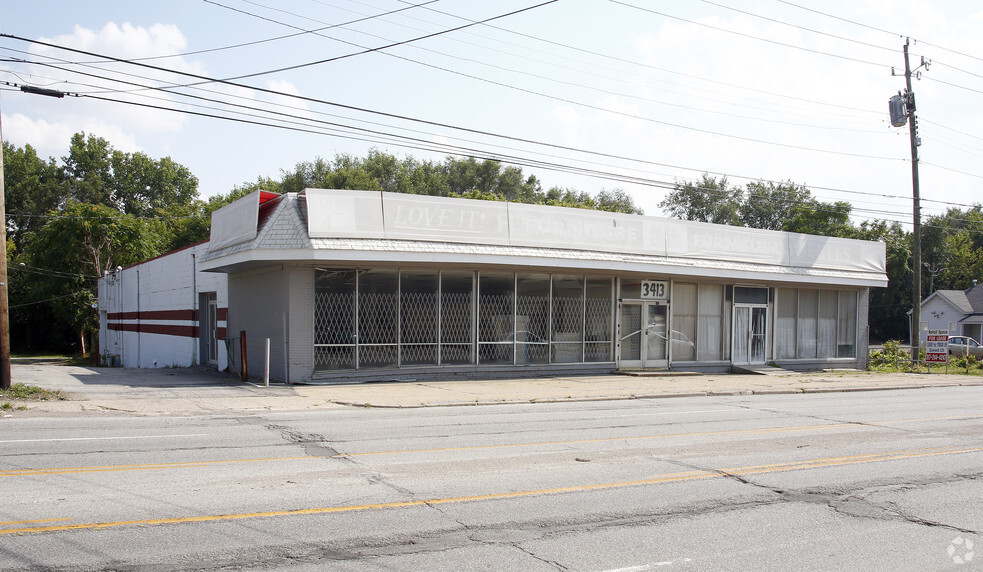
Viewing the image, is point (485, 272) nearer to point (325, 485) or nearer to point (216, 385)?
point (216, 385)

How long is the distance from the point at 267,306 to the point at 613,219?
418 inches

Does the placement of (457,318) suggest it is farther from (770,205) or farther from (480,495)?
(770,205)

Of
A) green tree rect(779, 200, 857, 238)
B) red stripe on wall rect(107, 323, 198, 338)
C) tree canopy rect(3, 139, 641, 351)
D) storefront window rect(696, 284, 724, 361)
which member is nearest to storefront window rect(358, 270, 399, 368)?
red stripe on wall rect(107, 323, 198, 338)

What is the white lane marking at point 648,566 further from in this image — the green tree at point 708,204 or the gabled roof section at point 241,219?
the green tree at point 708,204

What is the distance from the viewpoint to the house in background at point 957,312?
2164 inches

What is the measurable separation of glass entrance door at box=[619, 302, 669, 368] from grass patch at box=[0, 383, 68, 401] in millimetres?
15602

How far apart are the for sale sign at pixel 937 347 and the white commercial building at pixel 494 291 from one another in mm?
2774

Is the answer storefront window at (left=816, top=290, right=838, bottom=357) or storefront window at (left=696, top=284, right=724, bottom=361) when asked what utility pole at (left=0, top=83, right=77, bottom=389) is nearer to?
storefront window at (left=696, top=284, right=724, bottom=361)

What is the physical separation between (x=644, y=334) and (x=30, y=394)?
17041mm

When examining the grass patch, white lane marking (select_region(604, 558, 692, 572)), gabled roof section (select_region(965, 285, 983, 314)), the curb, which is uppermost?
gabled roof section (select_region(965, 285, 983, 314))

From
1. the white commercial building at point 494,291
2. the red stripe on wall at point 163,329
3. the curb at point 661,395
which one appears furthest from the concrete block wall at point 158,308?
the curb at point 661,395

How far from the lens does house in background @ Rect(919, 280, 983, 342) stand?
54969 mm

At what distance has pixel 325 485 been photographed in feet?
23.5

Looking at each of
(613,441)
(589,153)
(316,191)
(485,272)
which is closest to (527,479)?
(613,441)
